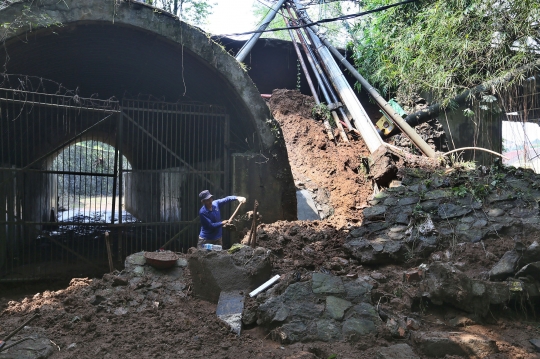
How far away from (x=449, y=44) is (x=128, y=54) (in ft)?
22.8

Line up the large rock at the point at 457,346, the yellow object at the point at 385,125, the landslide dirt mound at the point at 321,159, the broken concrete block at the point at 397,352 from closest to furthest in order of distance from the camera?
the broken concrete block at the point at 397,352 < the large rock at the point at 457,346 < the landslide dirt mound at the point at 321,159 < the yellow object at the point at 385,125

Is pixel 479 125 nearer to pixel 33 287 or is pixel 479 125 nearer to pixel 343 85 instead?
pixel 343 85

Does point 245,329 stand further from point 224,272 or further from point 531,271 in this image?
point 531,271

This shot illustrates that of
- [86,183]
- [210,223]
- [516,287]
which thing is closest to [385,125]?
[210,223]

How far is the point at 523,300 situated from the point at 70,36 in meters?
7.49

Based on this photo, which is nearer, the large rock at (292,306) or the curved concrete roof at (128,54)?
the large rock at (292,306)

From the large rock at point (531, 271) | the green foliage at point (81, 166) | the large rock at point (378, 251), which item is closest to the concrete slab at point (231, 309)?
the large rock at point (378, 251)

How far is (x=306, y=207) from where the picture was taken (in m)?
9.28

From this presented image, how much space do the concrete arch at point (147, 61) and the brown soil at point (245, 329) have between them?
1.19 metres

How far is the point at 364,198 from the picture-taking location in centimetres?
936

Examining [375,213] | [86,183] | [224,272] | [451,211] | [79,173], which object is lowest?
[224,272]

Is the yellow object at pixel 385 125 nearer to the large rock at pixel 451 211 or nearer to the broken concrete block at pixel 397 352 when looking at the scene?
the large rock at pixel 451 211

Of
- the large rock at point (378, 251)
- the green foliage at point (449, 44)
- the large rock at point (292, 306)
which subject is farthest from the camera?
the green foliage at point (449, 44)

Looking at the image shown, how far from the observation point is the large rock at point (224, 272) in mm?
5066
